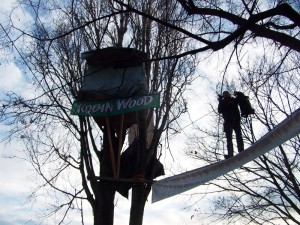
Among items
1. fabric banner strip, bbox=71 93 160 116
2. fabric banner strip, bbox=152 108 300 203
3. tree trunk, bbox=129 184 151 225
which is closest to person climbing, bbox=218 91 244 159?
fabric banner strip, bbox=152 108 300 203

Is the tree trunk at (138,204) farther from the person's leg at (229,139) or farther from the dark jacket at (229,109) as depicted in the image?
the dark jacket at (229,109)

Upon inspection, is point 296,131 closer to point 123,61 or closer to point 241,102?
point 123,61

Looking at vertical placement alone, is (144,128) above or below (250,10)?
above

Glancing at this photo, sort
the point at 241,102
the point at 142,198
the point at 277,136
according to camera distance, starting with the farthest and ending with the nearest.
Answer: the point at 142,198 → the point at 241,102 → the point at 277,136

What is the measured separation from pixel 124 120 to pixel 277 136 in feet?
18.0

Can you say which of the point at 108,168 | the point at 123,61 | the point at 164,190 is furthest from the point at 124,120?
the point at 123,61

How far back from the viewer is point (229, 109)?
6.57 meters

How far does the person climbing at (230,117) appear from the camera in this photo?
21.4 feet

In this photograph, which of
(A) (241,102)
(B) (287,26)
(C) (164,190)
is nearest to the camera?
(B) (287,26)

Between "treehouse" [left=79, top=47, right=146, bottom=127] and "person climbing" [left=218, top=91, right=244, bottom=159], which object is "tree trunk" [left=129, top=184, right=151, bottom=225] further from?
"person climbing" [left=218, top=91, right=244, bottom=159]

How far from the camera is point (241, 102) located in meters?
6.55

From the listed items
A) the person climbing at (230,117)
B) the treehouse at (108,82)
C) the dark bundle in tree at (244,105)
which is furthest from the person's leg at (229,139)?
the treehouse at (108,82)

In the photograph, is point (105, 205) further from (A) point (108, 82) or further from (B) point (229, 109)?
(B) point (229, 109)

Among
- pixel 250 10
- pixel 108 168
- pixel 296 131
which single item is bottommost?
pixel 296 131
